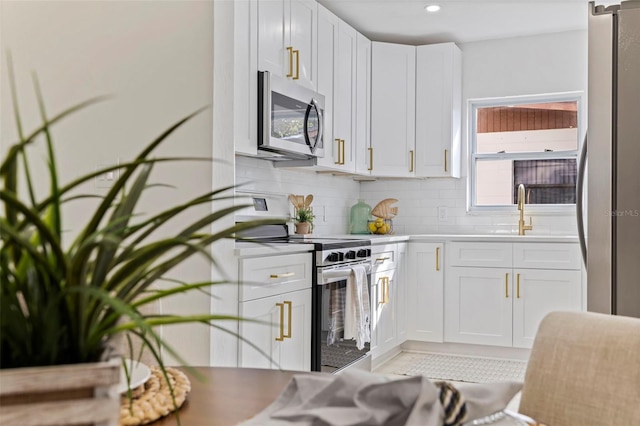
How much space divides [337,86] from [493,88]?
1.56m

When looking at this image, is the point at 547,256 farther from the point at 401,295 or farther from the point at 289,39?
the point at 289,39

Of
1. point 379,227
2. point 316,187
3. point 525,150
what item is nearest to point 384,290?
point 379,227

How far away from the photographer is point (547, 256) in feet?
15.2

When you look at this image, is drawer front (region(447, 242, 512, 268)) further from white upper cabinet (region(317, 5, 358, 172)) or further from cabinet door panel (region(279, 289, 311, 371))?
cabinet door panel (region(279, 289, 311, 371))

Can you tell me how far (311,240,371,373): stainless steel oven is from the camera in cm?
337

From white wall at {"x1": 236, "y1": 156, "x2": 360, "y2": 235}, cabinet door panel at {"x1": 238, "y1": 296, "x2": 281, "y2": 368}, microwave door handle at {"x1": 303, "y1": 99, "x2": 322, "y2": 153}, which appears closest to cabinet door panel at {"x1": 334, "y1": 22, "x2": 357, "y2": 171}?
white wall at {"x1": 236, "y1": 156, "x2": 360, "y2": 235}

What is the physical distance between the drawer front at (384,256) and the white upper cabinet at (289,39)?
1153 millimetres

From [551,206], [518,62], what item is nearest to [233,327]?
[551,206]

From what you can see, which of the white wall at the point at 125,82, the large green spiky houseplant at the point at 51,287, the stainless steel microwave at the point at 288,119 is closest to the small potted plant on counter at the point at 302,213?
the stainless steel microwave at the point at 288,119

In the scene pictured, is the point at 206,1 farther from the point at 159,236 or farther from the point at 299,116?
the point at 299,116

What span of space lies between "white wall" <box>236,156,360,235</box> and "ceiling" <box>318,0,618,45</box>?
1.20 metres

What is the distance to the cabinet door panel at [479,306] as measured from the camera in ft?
15.5

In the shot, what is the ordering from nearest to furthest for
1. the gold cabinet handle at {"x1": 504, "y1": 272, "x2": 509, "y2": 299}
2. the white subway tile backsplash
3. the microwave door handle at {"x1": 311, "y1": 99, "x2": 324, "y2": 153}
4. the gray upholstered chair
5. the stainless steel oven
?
the gray upholstered chair, the stainless steel oven, the microwave door handle at {"x1": 311, "y1": 99, "x2": 324, "y2": 153}, the gold cabinet handle at {"x1": 504, "y1": 272, "x2": 509, "y2": 299}, the white subway tile backsplash

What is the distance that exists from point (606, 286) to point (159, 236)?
5.84 ft
